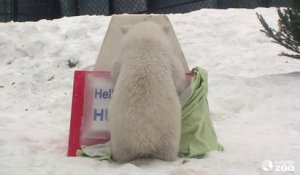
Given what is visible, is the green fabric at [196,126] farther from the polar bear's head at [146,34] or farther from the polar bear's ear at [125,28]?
the polar bear's ear at [125,28]

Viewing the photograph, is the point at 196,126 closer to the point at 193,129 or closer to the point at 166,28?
the point at 193,129

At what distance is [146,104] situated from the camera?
525cm

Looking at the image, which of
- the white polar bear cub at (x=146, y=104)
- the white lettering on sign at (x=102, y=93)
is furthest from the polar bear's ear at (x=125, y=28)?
the white lettering on sign at (x=102, y=93)

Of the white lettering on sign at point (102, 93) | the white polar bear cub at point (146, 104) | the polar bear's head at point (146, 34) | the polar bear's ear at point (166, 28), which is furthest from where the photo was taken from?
the white lettering on sign at point (102, 93)

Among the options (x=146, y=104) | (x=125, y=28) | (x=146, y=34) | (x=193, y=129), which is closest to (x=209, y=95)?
(x=193, y=129)

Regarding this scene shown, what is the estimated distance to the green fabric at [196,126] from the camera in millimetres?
5719

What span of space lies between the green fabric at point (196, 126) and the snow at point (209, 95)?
155 mm

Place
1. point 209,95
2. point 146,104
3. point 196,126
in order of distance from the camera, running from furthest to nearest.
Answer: point 209,95 < point 196,126 < point 146,104

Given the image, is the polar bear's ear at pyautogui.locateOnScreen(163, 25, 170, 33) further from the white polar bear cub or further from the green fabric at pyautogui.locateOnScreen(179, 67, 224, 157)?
the green fabric at pyautogui.locateOnScreen(179, 67, 224, 157)

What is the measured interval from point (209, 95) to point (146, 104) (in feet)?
9.20

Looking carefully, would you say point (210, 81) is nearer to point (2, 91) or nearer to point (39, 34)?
point (2, 91)

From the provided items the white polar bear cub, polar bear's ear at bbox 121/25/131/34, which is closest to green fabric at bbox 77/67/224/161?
the white polar bear cub

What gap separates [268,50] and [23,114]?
4062mm

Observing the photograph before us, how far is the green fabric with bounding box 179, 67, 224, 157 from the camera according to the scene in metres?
5.72
